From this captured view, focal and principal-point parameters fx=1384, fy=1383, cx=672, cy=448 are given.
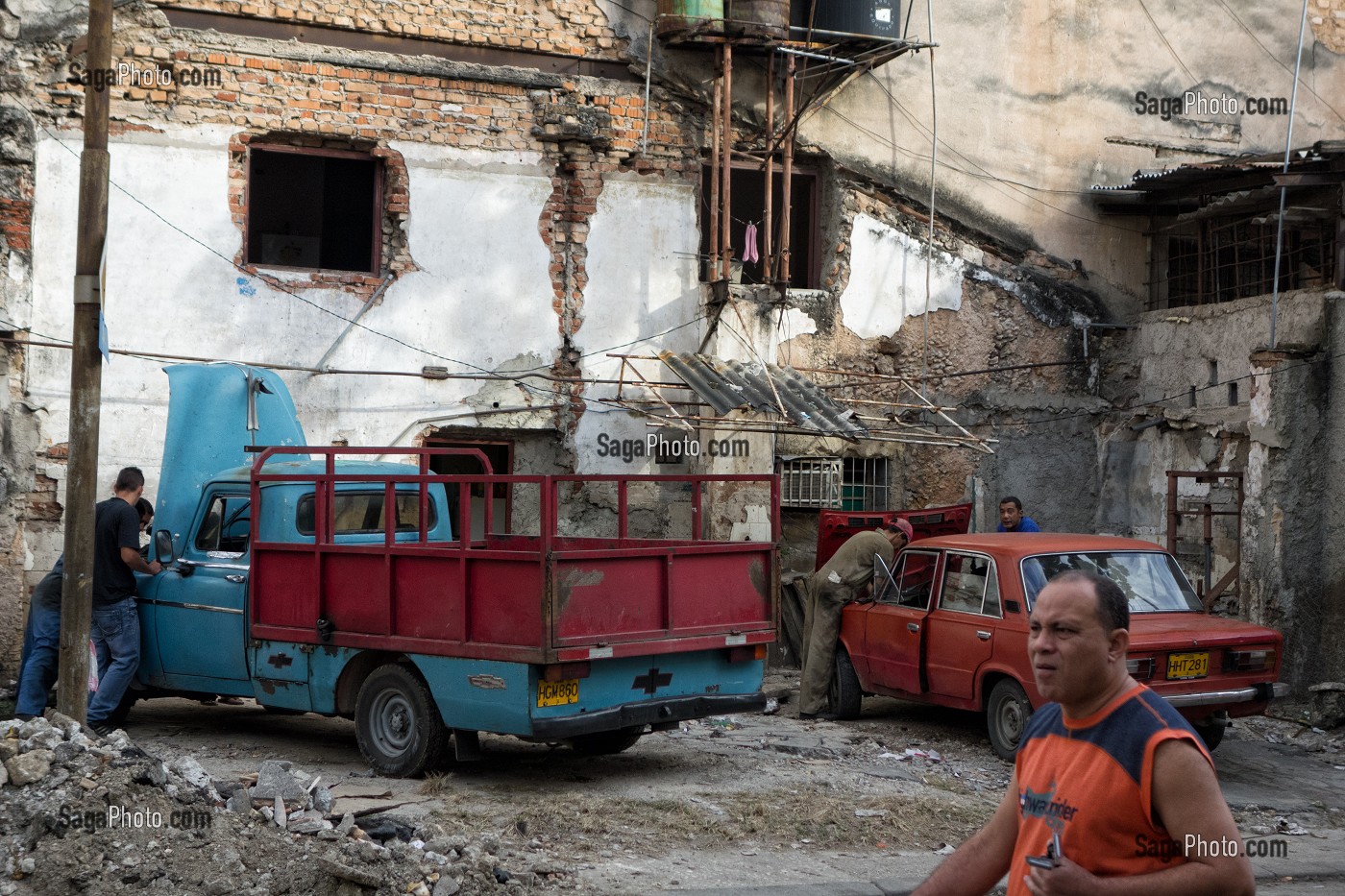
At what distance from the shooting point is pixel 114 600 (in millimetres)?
9695

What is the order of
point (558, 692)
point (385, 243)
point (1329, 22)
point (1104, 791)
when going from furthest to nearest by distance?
point (1329, 22) → point (385, 243) → point (558, 692) → point (1104, 791)

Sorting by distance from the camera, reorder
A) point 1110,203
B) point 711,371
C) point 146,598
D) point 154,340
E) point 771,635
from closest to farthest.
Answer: point 771,635 → point 146,598 → point 154,340 → point 711,371 → point 1110,203

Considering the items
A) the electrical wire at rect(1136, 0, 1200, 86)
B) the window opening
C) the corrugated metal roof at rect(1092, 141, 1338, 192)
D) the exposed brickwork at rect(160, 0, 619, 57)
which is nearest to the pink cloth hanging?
the exposed brickwork at rect(160, 0, 619, 57)

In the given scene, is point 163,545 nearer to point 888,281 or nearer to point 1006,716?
point 1006,716

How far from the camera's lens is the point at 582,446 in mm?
14477

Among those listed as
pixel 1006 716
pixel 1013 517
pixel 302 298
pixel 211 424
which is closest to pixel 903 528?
pixel 1013 517

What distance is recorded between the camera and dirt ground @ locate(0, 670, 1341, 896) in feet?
20.3

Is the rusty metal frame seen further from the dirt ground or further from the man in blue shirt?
the dirt ground

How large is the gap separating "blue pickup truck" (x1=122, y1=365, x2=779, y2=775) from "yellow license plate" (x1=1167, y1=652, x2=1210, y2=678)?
261 centimetres

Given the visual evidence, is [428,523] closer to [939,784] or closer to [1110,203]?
[939,784]

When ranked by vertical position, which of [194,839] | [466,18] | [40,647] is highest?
[466,18]

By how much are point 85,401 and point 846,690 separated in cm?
629

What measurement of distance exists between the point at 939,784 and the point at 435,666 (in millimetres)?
3314

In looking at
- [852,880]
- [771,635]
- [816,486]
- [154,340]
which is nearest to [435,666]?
[771,635]
